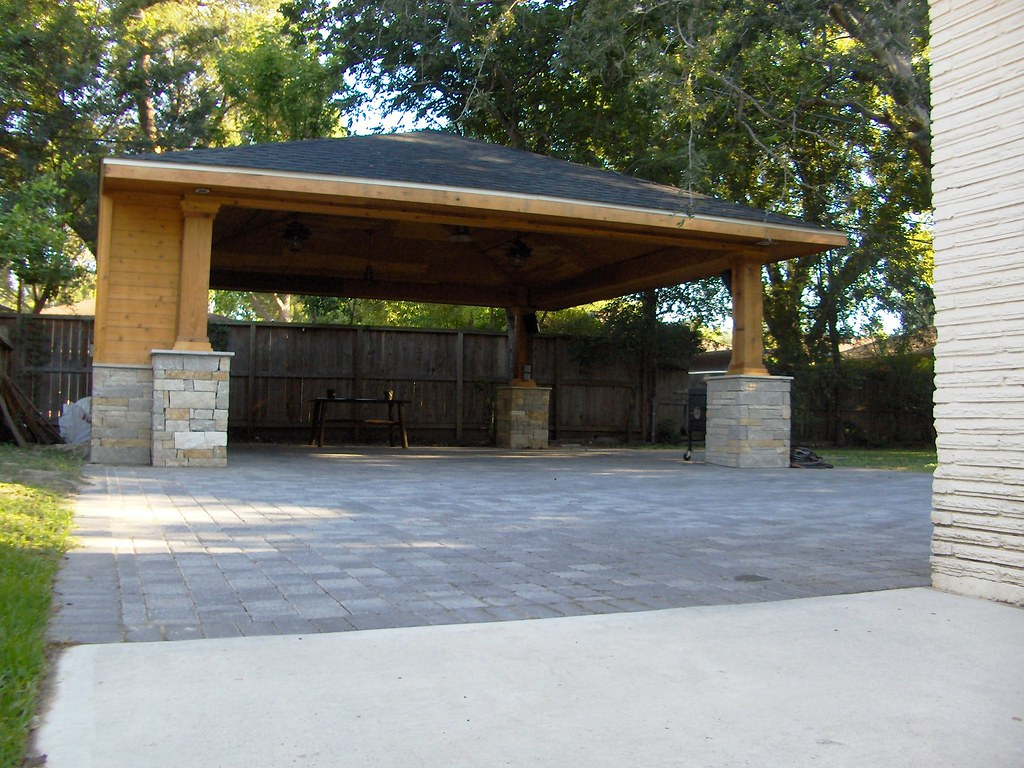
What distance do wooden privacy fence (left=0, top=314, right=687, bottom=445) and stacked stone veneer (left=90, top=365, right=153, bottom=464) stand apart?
15.0 feet

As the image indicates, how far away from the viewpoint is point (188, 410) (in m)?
8.84

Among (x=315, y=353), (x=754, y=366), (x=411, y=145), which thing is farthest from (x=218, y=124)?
(x=754, y=366)

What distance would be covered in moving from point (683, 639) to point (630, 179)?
9859 mm

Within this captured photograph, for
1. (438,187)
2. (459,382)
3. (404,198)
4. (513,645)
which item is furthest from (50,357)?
(513,645)

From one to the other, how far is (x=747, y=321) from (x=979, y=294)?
7.45m

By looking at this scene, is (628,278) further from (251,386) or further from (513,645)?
(513,645)

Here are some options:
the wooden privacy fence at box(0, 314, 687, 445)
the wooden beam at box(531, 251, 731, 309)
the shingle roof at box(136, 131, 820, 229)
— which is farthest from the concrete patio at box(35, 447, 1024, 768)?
the wooden privacy fence at box(0, 314, 687, 445)

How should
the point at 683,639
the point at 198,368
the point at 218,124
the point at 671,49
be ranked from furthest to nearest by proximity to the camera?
the point at 218,124, the point at 671,49, the point at 198,368, the point at 683,639

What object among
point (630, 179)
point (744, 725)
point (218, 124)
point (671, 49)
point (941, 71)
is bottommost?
point (744, 725)

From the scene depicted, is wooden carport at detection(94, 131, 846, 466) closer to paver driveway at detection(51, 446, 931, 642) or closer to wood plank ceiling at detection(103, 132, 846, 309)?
wood plank ceiling at detection(103, 132, 846, 309)

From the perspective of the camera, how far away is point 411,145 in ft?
38.3

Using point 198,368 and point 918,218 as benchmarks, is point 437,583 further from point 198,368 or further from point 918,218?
point 918,218

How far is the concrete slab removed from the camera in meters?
2.03

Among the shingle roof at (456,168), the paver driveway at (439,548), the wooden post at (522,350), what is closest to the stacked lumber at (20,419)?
the paver driveway at (439,548)
